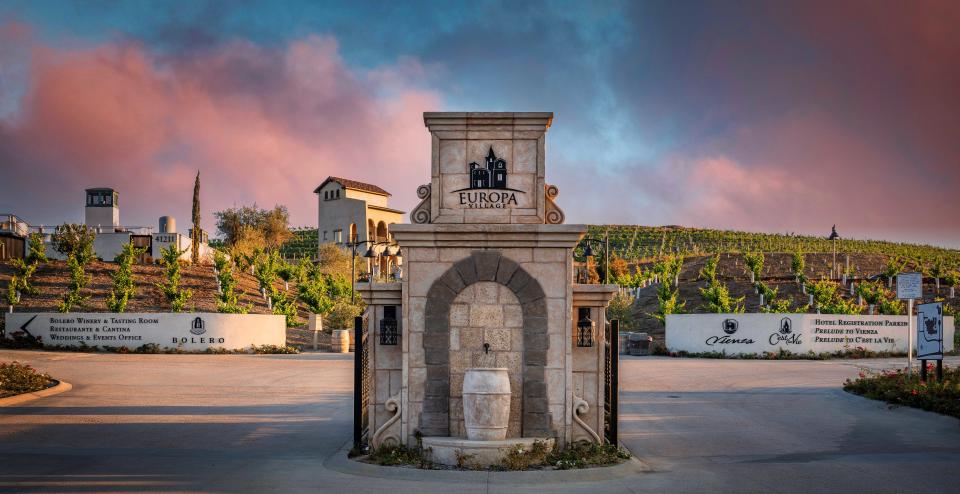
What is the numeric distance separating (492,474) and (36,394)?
45.0 ft

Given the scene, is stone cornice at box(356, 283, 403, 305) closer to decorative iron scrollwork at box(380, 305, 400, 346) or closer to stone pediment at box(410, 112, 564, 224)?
decorative iron scrollwork at box(380, 305, 400, 346)

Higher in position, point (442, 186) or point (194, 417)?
point (442, 186)

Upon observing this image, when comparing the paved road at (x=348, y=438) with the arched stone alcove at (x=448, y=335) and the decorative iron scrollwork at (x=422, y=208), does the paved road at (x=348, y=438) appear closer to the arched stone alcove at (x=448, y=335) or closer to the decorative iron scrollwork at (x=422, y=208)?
the arched stone alcove at (x=448, y=335)

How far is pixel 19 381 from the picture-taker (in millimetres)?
19000

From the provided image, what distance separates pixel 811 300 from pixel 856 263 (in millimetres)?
26697

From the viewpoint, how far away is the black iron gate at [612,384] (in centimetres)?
1143

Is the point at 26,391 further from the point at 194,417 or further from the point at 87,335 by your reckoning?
the point at 87,335

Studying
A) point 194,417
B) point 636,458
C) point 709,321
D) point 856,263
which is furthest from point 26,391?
point 856,263

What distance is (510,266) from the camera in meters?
11.3

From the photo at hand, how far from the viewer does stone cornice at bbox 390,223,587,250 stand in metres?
11.1

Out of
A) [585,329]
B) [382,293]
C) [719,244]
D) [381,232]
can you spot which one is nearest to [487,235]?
[382,293]

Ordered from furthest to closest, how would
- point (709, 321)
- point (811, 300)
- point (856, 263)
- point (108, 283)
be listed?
1. point (856, 263)
2. point (811, 300)
3. point (108, 283)
4. point (709, 321)

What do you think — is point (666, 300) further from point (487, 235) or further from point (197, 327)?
point (487, 235)

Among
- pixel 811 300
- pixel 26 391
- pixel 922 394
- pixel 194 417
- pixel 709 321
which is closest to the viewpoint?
pixel 194 417
